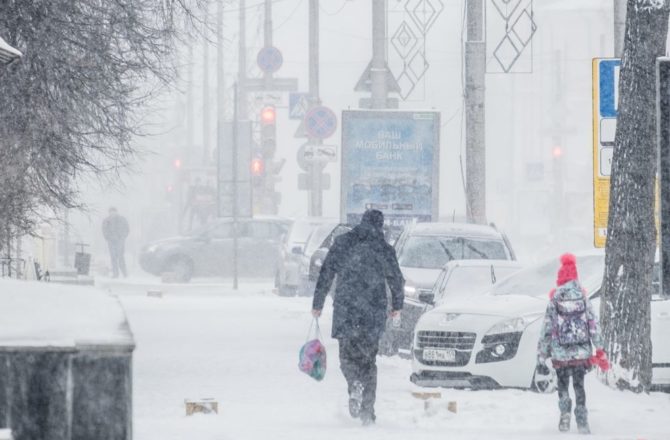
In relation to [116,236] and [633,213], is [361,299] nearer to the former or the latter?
[633,213]

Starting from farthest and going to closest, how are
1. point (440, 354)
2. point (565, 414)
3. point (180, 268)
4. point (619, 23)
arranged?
point (180, 268) < point (619, 23) < point (440, 354) < point (565, 414)

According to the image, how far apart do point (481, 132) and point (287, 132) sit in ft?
205

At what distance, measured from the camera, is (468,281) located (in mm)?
16891

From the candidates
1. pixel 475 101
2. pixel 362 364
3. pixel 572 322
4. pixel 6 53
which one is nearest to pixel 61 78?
pixel 362 364

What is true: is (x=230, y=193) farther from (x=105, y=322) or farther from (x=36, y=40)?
(x=105, y=322)

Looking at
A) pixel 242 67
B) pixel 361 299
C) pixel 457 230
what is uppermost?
pixel 242 67

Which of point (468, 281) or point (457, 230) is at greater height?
point (457, 230)

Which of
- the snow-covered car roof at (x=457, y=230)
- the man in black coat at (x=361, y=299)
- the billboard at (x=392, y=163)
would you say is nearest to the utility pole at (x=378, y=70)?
the billboard at (x=392, y=163)

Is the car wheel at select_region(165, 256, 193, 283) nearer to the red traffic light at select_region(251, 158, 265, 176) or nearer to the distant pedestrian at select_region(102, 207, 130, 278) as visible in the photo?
the distant pedestrian at select_region(102, 207, 130, 278)

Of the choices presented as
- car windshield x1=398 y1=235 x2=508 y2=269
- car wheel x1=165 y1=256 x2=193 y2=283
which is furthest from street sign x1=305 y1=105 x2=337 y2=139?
car windshield x1=398 y1=235 x2=508 y2=269

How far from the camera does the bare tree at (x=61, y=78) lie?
579 inches

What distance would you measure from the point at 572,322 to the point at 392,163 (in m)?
12.9

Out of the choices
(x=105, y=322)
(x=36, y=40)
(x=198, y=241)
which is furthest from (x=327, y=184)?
(x=105, y=322)

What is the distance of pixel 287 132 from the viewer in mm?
85062
